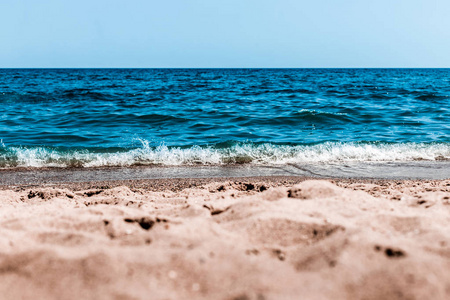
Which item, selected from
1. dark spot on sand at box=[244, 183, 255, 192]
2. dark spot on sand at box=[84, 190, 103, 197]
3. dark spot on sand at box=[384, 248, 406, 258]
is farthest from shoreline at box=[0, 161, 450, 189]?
dark spot on sand at box=[384, 248, 406, 258]

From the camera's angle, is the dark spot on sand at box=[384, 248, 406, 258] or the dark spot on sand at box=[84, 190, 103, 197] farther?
the dark spot on sand at box=[84, 190, 103, 197]

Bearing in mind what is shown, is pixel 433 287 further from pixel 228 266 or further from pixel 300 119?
pixel 300 119

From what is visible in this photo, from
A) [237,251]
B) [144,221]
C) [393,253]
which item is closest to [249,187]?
[144,221]

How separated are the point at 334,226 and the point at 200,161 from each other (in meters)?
4.68

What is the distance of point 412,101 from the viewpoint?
1512 cm

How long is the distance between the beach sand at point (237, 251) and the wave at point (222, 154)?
3.86m

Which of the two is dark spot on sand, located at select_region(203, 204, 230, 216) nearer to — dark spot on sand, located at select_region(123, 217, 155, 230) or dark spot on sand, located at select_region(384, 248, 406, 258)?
dark spot on sand, located at select_region(123, 217, 155, 230)

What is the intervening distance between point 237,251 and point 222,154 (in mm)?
5109

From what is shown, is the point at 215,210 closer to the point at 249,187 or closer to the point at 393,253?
the point at 393,253

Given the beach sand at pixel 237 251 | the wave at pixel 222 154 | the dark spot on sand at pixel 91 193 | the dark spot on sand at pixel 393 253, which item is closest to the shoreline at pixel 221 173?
the wave at pixel 222 154

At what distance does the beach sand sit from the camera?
167cm

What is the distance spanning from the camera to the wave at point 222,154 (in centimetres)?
668

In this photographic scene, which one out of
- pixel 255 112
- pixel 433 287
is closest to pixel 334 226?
pixel 433 287

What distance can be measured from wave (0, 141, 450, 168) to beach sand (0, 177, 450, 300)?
386 centimetres
